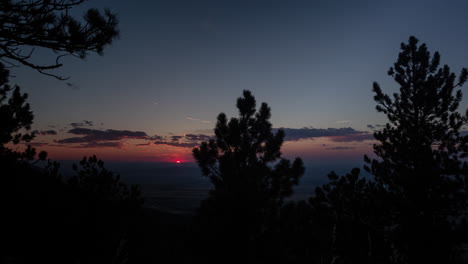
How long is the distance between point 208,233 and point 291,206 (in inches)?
190

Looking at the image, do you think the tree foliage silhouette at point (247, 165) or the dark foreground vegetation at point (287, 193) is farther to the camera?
the tree foliage silhouette at point (247, 165)

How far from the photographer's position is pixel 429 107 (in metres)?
12.3

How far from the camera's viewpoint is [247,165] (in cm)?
1328

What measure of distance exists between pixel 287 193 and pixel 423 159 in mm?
6996

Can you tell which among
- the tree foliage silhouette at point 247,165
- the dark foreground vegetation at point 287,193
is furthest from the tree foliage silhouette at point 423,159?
the tree foliage silhouette at point 247,165

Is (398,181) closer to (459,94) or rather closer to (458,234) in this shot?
(458,234)

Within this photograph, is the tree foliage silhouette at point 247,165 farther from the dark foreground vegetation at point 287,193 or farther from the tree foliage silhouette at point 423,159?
the tree foliage silhouette at point 423,159

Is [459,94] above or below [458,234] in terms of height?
above

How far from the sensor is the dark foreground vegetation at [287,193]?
9.46 metres

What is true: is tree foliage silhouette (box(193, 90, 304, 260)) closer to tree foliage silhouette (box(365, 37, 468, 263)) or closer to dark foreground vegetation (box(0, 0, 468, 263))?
dark foreground vegetation (box(0, 0, 468, 263))

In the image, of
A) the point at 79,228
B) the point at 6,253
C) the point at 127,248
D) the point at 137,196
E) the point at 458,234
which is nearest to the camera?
the point at 6,253

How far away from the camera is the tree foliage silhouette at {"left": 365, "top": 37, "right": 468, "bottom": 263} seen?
11445mm

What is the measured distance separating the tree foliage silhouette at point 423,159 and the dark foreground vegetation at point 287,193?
0.05 metres

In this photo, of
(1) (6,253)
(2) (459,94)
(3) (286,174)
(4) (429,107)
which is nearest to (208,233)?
(3) (286,174)
